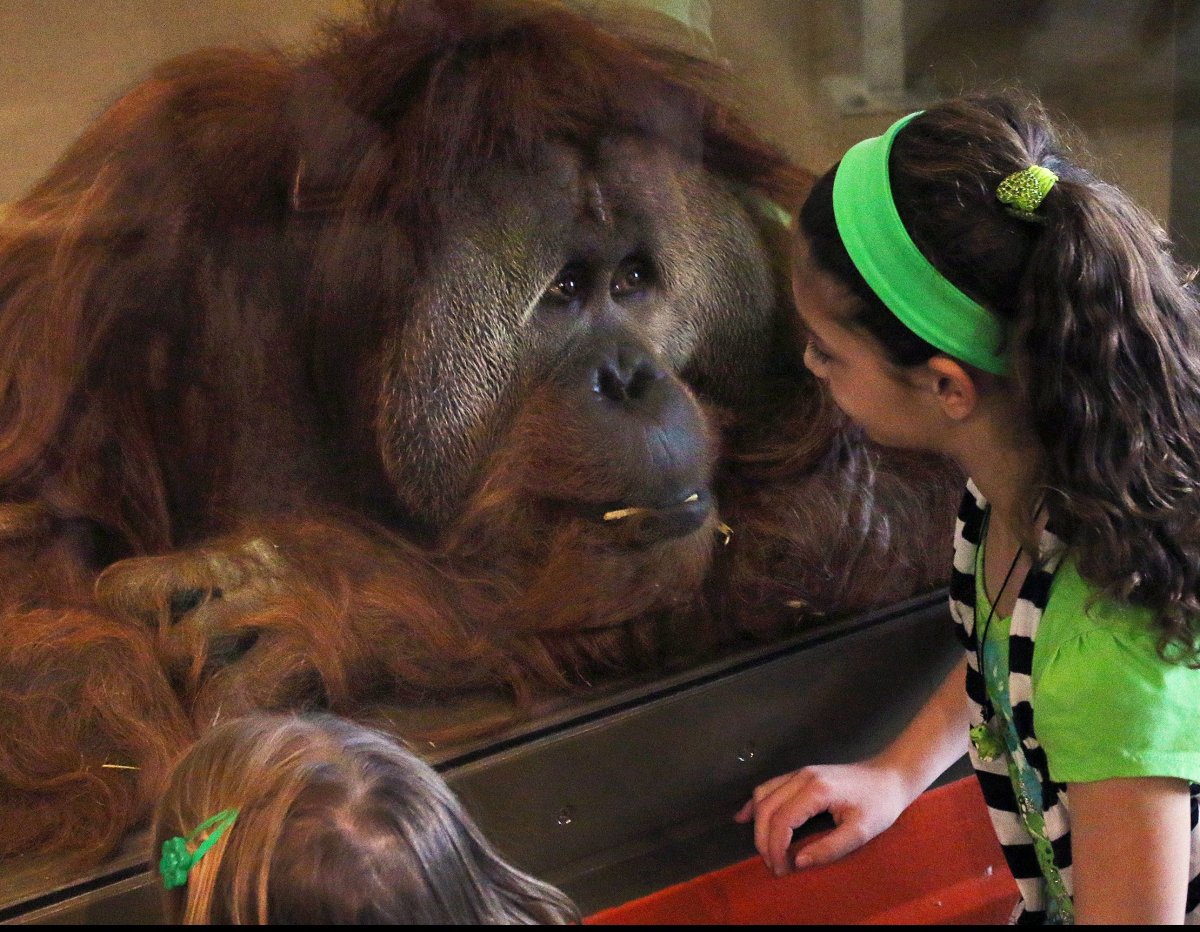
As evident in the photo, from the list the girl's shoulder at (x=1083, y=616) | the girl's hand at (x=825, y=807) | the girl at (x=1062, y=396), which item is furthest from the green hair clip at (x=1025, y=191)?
the girl's hand at (x=825, y=807)

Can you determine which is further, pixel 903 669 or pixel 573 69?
pixel 903 669

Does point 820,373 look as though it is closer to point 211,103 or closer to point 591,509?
point 591,509

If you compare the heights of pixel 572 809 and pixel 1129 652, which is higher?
pixel 1129 652

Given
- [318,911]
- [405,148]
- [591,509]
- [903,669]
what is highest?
[405,148]

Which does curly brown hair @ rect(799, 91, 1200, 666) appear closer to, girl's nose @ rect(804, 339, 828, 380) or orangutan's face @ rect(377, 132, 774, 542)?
girl's nose @ rect(804, 339, 828, 380)

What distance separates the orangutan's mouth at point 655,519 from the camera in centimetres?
119

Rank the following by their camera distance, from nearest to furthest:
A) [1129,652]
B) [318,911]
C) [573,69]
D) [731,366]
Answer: [318,911] < [1129,652] < [573,69] < [731,366]

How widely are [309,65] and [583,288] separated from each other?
1.06 ft

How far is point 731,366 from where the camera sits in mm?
1345

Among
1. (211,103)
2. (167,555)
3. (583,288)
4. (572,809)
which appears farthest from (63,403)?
(572,809)

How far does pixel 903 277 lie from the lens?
0.84 metres

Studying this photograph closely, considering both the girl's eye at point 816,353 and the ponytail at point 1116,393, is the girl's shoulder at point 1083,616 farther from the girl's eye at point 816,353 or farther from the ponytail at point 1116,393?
the girl's eye at point 816,353

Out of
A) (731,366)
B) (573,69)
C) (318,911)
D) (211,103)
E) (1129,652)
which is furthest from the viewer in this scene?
(731,366)

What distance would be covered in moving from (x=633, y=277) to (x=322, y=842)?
68 centimetres
